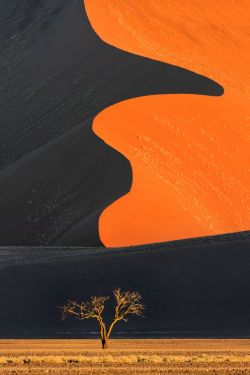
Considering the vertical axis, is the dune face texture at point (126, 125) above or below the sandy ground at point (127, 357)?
above

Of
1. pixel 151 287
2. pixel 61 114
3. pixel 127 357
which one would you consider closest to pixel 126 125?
pixel 61 114

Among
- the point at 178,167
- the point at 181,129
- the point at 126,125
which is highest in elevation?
the point at 126,125

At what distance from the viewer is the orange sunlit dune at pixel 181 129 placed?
56.0 metres

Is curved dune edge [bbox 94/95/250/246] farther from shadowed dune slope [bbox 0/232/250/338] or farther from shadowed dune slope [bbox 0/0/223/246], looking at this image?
shadowed dune slope [bbox 0/232/250/338]

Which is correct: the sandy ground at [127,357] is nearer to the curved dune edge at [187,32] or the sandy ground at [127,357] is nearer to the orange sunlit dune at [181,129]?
the orange sunlit dune at [181,129]

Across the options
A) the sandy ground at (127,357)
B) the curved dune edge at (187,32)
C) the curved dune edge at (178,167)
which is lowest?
the sandy ground at (127,357)

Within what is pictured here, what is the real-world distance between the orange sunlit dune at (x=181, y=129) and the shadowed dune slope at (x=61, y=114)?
114 cm

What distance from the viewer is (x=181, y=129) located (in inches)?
2707

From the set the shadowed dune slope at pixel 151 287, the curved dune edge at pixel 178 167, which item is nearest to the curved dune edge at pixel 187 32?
the curved dune edge at pixel 178 167

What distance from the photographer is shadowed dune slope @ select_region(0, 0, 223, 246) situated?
201ft

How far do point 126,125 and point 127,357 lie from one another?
128 ft

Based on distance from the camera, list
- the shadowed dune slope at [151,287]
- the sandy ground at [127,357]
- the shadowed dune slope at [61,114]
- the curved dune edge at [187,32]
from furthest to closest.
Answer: the curved dune edge at [187,32] → the shadowed dune slope at [61,114] → the shadowed dune slope at [151,287] → the sandy ground at [127,357]

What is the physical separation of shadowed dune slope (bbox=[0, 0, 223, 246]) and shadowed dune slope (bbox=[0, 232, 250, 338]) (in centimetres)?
1077

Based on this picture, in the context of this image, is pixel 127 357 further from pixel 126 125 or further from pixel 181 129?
pixel 181 129
